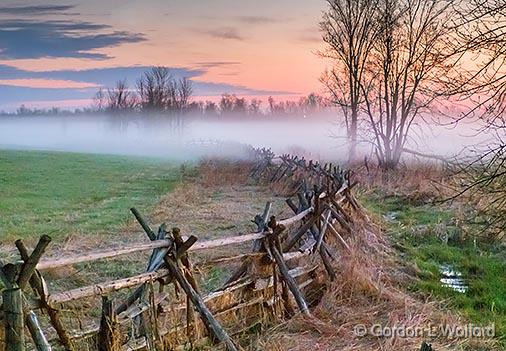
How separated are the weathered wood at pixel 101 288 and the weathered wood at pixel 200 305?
9 cm

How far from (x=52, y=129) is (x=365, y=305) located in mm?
101112

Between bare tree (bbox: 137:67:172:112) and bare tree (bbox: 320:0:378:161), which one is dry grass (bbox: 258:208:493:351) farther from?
bare tree (bbox: 137:67:172:112)

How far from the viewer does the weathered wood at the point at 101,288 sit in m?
4.07

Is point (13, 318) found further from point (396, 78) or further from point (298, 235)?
point (396, 78)

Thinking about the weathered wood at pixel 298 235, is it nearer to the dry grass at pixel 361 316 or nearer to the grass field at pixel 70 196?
the dry grass at pixel 361 316

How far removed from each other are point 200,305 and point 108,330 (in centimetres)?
97

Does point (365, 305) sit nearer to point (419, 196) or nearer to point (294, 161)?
point (419, 196)

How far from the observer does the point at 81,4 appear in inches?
1337

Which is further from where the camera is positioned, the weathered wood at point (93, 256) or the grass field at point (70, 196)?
the grass field at point (70, 196)

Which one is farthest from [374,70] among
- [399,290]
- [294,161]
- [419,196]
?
[399,290]

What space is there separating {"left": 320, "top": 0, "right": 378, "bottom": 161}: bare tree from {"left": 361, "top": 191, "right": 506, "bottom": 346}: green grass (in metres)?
14.4

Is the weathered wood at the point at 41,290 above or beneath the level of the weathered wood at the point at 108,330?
above

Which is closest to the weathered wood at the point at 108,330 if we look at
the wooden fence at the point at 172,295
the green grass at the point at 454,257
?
the wooden fence at the point at 172,295
